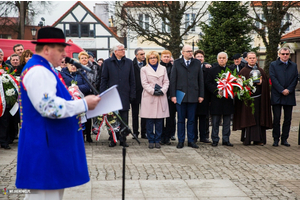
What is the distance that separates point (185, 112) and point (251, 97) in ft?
5.30

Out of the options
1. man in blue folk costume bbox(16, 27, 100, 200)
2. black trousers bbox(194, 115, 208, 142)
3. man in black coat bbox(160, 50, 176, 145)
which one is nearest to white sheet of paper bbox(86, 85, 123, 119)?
man in blue folk costume bbox(16, 27, 100, 200)

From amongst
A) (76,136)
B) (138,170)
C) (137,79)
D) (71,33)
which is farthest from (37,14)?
(76,136)

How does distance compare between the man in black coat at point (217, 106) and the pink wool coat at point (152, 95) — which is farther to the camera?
the man in black coat at point (217, 106)

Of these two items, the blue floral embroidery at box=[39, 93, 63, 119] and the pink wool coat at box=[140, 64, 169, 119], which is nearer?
the blue floral embroidery at box=[39, 93, 63, 119]

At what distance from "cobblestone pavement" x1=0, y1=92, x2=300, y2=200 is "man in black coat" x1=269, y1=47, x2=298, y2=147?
0.49m

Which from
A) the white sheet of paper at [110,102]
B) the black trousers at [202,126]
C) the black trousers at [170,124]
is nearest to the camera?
the white sheet of paper at [110,102]

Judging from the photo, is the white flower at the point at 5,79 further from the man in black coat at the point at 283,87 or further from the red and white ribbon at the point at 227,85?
the man in black coat at the point at 283,87

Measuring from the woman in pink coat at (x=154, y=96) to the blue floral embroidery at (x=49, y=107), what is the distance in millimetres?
6070

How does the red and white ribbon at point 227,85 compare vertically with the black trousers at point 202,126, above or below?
above

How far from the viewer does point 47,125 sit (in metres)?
3.30

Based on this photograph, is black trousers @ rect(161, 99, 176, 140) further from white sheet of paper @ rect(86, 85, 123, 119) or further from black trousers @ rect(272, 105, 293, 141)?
white sheet of paper @ rect(86, 85, 123, 119)

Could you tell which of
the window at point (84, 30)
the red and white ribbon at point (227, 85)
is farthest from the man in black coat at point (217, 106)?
the window at point (84, 30)

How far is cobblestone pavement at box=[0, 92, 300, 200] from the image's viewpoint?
5660 mm

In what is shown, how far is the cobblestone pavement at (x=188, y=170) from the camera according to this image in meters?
5.66
